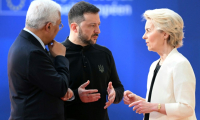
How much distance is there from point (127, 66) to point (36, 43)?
2.34 metres

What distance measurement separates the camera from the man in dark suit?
1.54 metres

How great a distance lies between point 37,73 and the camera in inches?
60.1

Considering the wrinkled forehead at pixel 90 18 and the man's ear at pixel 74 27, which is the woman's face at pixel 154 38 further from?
the man's ear at pixel 74 27

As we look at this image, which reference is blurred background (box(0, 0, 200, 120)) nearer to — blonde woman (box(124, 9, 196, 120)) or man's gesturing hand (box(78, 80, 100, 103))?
blonde woman (box(124, 9, 196, 120))

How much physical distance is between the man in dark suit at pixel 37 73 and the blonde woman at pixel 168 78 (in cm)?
66

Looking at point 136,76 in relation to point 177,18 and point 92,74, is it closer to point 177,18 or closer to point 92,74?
point 92,74

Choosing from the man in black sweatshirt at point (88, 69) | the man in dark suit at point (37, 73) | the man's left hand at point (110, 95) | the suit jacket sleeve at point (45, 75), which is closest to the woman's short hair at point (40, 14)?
the man in dark suit at point (37, 73)

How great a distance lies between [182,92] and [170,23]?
585 millimetres

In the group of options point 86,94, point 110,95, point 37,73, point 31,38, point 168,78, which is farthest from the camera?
point 110,95

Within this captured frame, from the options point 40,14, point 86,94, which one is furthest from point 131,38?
point 40,14

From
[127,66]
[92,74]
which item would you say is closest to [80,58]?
[92,74]

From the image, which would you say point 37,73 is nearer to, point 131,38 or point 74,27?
point 74,27

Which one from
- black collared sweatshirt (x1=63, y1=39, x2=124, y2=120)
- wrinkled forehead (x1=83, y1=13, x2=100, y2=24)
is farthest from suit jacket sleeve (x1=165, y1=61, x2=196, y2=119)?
wrinkled forehead (x1=83, y1=13, x2=100, y2=24)

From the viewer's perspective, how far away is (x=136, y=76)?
3.79 meters
